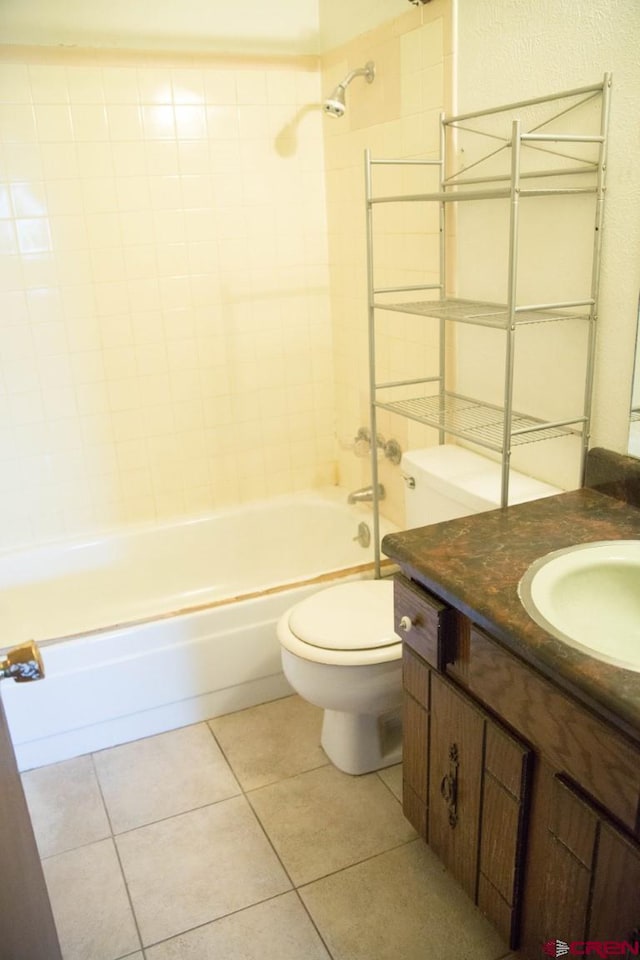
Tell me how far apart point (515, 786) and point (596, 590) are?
1.21 ft

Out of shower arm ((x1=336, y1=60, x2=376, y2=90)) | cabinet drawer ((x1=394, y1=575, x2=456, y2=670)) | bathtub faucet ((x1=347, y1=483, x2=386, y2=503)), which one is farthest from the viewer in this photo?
bathtub faucet ((x1=347, y1=483, x2=386, y2=503))

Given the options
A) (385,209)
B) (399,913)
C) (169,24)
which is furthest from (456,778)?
(169,24)

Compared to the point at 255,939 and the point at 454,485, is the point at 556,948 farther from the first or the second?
the point at 454,485

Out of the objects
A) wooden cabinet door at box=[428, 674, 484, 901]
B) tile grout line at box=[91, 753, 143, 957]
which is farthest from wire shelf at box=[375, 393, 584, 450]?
tile grout line at box=[91, 753, 143, 957]

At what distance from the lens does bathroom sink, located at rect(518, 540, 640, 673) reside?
48.3 inches

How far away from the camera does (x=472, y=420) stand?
6.47 ft

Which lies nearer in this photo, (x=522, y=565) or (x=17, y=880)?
(x=17, y=880)

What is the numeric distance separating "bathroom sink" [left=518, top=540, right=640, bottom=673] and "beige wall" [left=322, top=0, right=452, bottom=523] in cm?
103

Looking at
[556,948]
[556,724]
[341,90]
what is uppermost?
[341,90]

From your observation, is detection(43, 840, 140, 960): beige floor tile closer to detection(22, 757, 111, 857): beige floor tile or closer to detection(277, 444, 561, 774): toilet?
detection(22, 757, 111, 857): beige floor tile

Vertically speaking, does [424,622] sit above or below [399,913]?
above

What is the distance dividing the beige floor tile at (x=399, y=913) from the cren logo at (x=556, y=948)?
328 millimetres

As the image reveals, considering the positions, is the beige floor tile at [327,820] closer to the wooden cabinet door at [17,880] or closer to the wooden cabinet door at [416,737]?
the wooden cabinet door at [416,737]

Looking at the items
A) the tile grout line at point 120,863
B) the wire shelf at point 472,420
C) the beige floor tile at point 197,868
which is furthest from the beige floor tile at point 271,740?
the wire shelf at point 472,420
